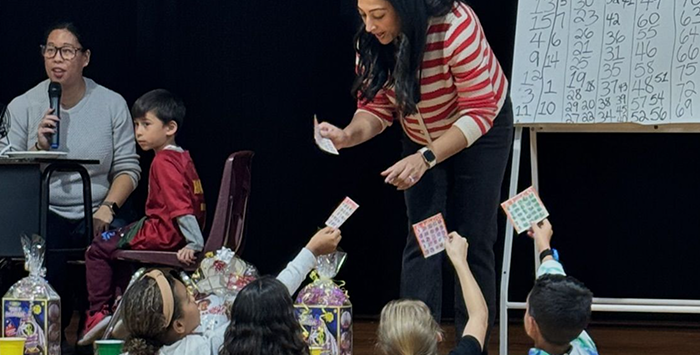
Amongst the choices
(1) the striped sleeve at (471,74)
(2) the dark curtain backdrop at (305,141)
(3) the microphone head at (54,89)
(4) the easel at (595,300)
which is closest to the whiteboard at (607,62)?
A: (4) the easel at (595,300)

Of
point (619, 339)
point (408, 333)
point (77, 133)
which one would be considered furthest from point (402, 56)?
point (619, 339)

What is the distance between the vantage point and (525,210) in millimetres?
2807

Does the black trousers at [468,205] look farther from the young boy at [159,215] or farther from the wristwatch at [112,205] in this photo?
the wristwatch at [112,205]

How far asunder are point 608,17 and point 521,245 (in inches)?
47.9

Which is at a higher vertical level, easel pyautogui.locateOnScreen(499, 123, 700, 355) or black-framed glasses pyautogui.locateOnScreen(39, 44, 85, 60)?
black-framed glasses pyautogui.locateOnScreen(39, 44, 85, 60)

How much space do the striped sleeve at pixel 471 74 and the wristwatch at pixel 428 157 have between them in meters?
0.12

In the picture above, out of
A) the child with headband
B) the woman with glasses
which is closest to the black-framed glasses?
the woman with glasses

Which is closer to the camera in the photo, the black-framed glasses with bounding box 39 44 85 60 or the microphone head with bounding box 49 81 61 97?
the microphone head with bounding box 49 81 61 97

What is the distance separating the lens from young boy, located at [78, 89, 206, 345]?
373cm

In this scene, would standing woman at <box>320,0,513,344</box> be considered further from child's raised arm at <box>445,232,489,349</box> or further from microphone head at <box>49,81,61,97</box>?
microphone head at <box>49,81,61,97</box>

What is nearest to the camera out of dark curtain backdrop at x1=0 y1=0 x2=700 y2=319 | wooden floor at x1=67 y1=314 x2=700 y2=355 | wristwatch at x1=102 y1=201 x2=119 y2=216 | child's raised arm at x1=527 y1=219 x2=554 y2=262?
child's raised arm at x1=527 y1=219 x2=554 y2=262

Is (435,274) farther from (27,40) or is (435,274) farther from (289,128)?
(27,40)

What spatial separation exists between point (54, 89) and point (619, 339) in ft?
7.27

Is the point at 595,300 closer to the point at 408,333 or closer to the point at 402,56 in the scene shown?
the point at 402,56
